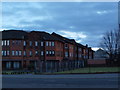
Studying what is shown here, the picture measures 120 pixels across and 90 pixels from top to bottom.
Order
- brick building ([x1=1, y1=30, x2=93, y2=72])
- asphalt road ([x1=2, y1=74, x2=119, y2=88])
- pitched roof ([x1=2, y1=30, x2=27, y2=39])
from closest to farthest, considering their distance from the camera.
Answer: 1. asphalt road ([x1=2, y1=74, x2=119, y2=88])
2. brick building ([x1=1, y1=30, x2=93, y2=72])
3. pitched roof ([x1=2, y1=30, x2=27, y2=39])

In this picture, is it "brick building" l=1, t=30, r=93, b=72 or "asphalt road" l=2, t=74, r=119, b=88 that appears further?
"brick building" l=1, t=30, r=93, b=72

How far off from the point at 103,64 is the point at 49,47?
52.8 feet

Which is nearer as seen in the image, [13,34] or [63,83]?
[63,83]

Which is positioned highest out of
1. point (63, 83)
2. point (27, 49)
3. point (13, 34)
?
point (13, 34)

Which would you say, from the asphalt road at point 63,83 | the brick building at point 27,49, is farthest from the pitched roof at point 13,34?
the asphalt road at point 63,83

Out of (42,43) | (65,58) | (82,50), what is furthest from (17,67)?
(82,50)

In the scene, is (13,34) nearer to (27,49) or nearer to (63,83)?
(27,49)

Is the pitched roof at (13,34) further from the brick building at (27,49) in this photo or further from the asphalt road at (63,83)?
the asphalt road at (63,83)

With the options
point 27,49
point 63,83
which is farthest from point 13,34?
point 63,83

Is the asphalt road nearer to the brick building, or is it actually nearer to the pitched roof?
the brick building

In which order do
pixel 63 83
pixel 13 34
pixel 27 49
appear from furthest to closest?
pixel 13 34
pixel 27 49
pixel 63 83

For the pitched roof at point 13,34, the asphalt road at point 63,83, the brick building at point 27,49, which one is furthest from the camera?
the pitched roof at point 13,34

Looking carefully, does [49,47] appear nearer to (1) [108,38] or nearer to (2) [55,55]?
(2) [55,55]

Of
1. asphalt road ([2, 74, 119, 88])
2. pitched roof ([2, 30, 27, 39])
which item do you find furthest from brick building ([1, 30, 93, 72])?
asphalt road ([2, 74, 119, 88])
